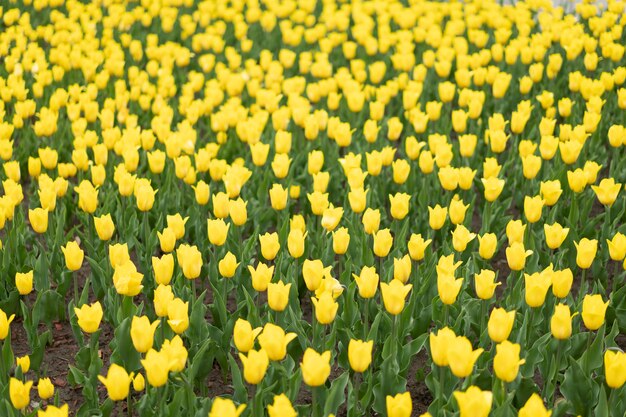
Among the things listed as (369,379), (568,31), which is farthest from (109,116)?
(568,31)

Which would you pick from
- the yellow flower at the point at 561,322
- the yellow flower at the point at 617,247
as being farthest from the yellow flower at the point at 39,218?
the yellow flower at the point at 617,247

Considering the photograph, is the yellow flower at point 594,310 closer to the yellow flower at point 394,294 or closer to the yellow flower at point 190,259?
the yellow flower at point 394,294

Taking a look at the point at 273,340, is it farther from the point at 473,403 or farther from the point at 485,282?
the point at 485,282

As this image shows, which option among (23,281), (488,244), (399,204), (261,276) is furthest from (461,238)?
(23,281)

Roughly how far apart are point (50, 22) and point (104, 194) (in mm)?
5194

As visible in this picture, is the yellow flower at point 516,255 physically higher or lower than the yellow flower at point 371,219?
higher

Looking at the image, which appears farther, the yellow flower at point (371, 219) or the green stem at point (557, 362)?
the yellow flower at point (371, 219)

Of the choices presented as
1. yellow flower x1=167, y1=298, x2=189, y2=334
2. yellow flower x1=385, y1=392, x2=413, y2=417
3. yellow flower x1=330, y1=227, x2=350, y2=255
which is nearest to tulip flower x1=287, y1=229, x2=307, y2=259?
yellow flower x1=330, y1=227, x2=350, y2=255

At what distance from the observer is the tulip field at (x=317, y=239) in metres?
3.26

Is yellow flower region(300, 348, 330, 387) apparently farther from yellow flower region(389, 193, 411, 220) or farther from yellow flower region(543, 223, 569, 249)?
yellow flower region(389, 193, 411, 220)

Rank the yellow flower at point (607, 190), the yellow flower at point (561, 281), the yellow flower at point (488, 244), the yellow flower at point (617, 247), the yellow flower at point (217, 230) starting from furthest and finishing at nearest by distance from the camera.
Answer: the yellow flower at point (607, 190), the yellow flower at point (217, 230), the yellow flower at point (488, 244), the yellow flower at point (617, 247), the yellow flower at point (561, 281)

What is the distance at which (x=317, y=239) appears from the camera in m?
4.55

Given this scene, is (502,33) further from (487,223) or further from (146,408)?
(146,408)

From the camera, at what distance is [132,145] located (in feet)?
16.9
